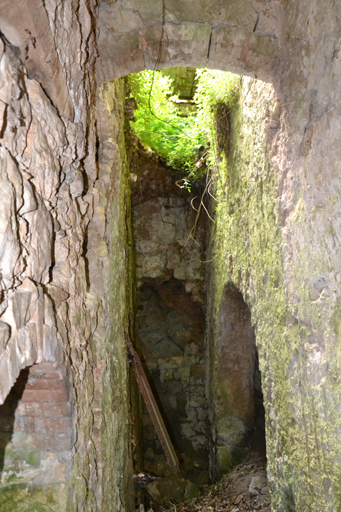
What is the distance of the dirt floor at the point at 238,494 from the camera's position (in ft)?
12.9

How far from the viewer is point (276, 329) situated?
8.93 feet

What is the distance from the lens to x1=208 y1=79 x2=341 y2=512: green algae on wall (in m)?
2.02

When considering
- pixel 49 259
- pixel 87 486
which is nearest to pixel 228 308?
pixel 87 486

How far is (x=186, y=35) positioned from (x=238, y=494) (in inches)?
172

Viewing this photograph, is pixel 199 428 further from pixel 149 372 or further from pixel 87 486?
pixel 87 486

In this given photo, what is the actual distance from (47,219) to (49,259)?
0.58 ft

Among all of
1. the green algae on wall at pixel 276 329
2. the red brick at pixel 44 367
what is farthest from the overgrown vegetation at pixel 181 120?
the red brick at pixel 44 367

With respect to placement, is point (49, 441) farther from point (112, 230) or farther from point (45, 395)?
point (112, 230)

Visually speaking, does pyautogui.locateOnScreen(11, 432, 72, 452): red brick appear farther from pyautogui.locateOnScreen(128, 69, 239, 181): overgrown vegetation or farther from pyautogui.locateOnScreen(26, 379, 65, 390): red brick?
pyautogui.locateOnScreen(128, 69, 239, 181): overgrown vegetation

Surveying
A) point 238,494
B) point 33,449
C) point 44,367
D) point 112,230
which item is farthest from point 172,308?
point 44,367

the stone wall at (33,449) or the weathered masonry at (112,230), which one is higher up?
the weathered masonry at (112,230)

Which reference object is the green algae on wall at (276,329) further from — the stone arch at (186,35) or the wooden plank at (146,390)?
the wooden plank at (146,390)

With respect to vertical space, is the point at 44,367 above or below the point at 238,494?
above

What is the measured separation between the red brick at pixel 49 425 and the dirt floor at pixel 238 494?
2.72 meters
